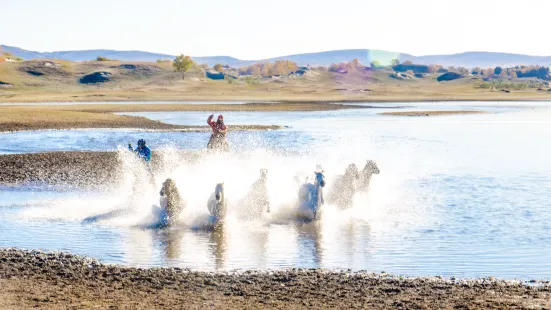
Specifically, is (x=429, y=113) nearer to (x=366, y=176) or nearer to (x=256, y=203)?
(x=366, y=176)

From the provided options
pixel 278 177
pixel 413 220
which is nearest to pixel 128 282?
pixel 413 220

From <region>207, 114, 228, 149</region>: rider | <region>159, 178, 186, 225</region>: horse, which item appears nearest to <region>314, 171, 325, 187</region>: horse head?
<region>159, 178, 186, 225</region>: horse

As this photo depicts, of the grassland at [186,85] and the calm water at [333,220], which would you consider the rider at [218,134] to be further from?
the grassland at [186,85]

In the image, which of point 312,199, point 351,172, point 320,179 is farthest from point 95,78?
point 312,199

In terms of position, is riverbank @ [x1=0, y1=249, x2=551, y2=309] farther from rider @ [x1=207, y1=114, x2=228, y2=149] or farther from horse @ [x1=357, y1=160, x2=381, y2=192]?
rider @ [x1=207, y1=114, x2=228, y2=149]

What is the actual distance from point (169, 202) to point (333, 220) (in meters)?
4.12

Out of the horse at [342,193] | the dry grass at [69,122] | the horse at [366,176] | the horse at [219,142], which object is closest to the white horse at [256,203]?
the horse at [342,193]

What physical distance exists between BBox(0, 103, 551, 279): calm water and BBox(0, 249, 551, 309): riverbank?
96 cm

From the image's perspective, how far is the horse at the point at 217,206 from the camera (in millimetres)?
18297

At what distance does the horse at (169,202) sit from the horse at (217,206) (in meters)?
0.81

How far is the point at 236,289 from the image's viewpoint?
40.1ft

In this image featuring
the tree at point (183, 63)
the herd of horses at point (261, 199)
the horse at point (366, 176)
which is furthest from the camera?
the tree at point (183, 63)

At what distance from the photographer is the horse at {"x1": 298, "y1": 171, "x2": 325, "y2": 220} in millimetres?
19156

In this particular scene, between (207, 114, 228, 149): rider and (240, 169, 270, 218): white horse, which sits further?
(207, 114, 228, 149): rider
